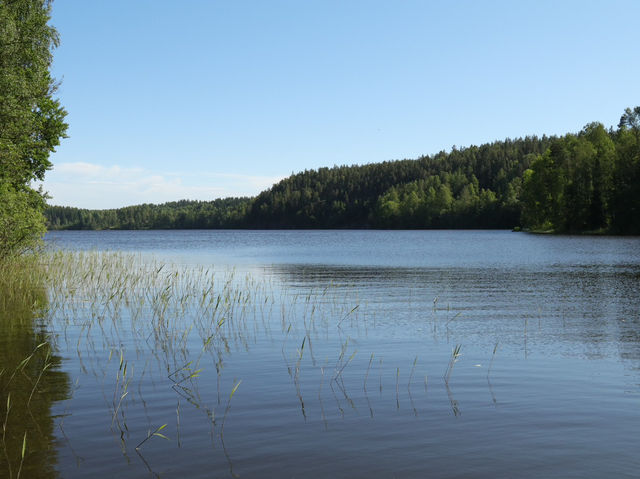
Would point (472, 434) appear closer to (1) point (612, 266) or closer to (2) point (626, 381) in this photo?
(2) point (626, 381)

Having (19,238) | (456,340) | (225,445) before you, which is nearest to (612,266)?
(456,340)

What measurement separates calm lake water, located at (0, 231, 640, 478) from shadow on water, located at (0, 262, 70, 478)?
0.41ft

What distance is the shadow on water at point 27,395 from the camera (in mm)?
7133

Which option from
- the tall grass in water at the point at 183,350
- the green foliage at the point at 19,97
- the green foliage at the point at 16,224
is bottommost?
the tall grass in water at the point at 183,350

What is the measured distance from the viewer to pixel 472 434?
797 centimetres

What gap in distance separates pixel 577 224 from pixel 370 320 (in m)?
94.7

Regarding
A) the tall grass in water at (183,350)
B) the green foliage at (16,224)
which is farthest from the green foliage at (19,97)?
the tall grass in water at (183,350)

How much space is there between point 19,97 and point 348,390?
67.4 ft

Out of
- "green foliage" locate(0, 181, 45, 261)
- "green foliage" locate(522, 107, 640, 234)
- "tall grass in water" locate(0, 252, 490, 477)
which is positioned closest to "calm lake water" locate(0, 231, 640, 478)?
"tall grass in water" locate(0, 252, 490, 477)

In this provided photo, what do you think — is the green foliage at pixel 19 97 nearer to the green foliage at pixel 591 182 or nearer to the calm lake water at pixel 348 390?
the calm lake water at pixel 348 390

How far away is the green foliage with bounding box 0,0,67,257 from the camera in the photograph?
2333 cm

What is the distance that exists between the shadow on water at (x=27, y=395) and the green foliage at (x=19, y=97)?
7.91 metres

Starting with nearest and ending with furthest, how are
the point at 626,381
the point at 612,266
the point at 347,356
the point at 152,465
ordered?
the point at 152,465
the point at 626,381
the point at 347,356
the point at 612,266

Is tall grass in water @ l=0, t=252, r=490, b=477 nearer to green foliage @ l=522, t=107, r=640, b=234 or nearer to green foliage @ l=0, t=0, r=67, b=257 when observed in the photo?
green foliage @ l=0, t=0, r=67, b=257
